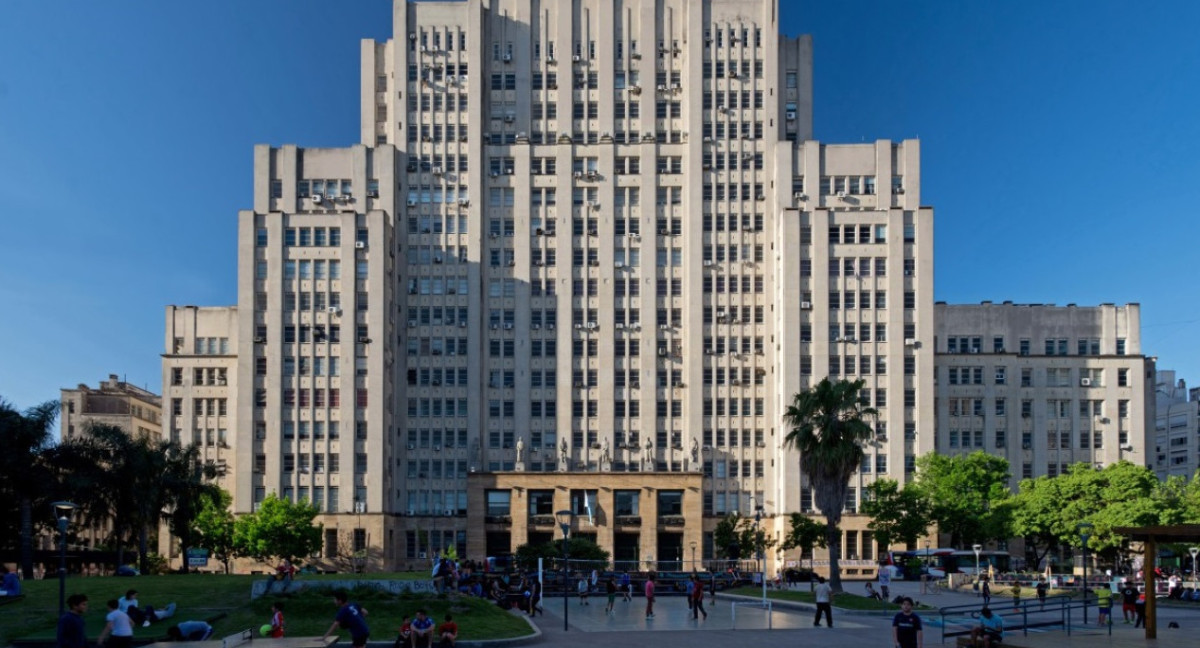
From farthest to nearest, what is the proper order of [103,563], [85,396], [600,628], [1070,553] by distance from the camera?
[85,396]
[1070,553]
[103,563]
[600,628]

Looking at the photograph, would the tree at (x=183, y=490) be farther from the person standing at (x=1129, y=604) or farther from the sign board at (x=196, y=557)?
the person standing at (x=1129, y=604)

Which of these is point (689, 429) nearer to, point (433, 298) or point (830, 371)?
point (830, 371)

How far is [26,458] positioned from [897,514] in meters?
59.6

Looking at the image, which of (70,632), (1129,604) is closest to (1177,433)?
(1129,604)

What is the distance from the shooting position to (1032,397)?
367 ft

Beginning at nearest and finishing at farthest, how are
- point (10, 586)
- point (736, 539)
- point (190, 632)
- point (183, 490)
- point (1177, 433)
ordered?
point (190, 632), point (10, 586), point (183, 490), point (736, 539), point (1177, 433)

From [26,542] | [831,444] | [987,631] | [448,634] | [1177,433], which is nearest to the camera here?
[987,631]

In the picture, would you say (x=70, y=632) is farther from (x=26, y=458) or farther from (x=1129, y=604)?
(x=26, y=458)

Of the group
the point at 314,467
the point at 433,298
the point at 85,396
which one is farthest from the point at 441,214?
the point at 85,396

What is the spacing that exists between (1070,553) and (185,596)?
8570 centimetres

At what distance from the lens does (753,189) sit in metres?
108

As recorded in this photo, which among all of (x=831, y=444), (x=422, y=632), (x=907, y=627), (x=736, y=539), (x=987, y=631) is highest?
(x=831, y=444)

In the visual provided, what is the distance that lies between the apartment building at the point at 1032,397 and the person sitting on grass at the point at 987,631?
78.6 m

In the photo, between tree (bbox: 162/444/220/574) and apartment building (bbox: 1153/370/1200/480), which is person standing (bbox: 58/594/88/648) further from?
apartment building (bbox: 1153/370/1200/480)
